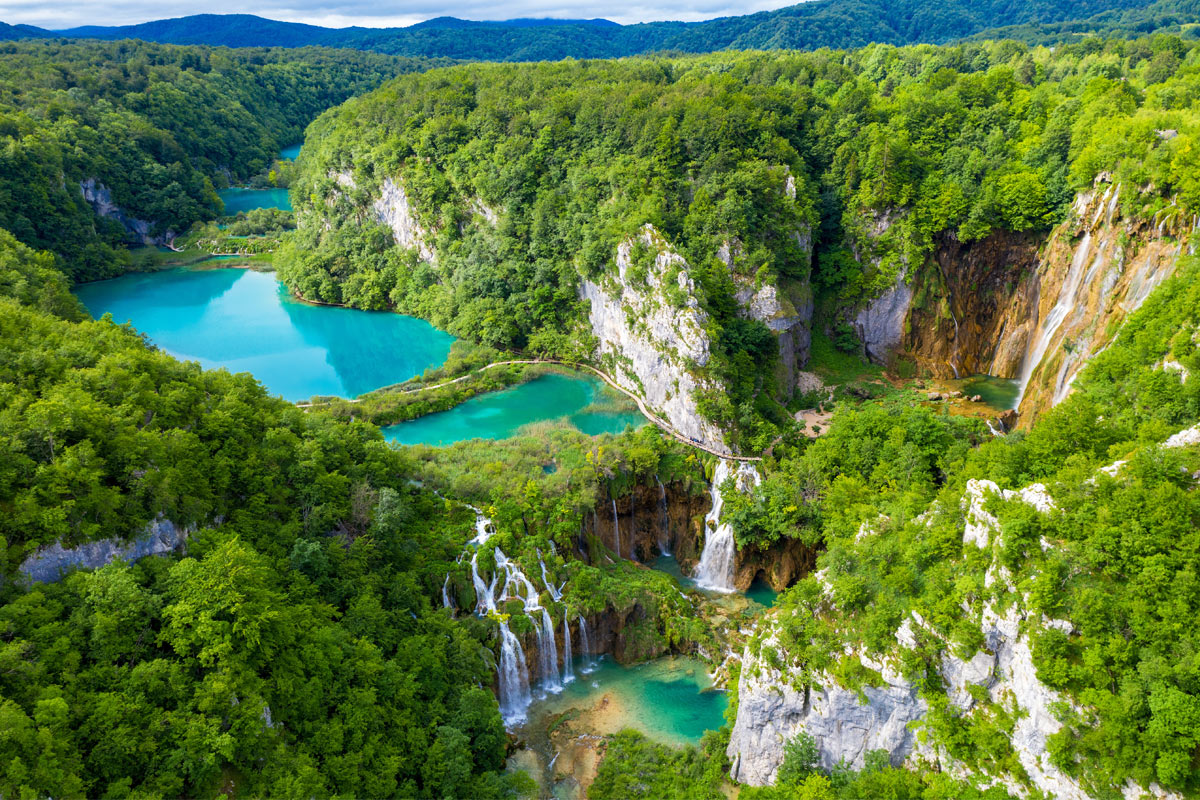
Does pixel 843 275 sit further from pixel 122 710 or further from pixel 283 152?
pixel 283 152

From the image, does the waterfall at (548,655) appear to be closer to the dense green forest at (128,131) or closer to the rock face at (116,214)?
the dense green forest at (128,131)

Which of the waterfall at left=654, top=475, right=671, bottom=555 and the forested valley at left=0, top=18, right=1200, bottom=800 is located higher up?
the forested valley at left=0, top=18, right=1200, bottom=800

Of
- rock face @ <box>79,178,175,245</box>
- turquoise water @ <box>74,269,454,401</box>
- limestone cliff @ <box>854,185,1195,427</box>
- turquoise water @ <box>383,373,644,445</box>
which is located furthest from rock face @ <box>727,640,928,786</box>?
rock face @ <box>79,178,175,245</box>

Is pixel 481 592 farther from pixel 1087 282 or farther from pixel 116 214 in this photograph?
pixel 116 214

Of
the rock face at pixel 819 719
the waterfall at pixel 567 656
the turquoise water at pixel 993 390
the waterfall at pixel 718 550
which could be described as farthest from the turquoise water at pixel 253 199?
the rock face at pixel 819 719

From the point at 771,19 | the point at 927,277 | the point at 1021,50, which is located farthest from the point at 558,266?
the point at 771,19

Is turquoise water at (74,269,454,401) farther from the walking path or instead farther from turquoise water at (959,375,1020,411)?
turquoise water at (959,375,1020,411)

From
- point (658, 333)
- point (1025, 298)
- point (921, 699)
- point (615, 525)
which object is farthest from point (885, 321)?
point (921, 699)
